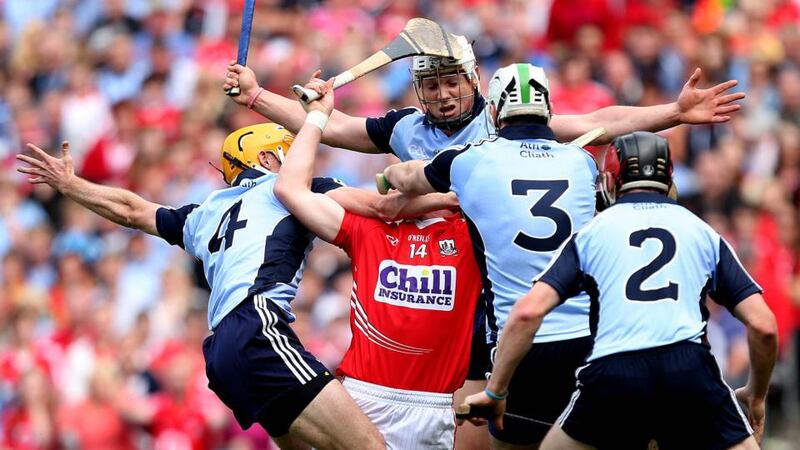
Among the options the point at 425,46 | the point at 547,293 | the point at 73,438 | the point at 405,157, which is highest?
the point at 425,46

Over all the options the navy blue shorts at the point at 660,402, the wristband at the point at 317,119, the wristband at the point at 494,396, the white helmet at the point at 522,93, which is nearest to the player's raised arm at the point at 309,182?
the wristband at the point at 317,119

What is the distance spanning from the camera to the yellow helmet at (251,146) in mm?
9641

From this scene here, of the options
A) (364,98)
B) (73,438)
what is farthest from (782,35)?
(73,438)

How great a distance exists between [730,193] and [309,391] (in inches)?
270

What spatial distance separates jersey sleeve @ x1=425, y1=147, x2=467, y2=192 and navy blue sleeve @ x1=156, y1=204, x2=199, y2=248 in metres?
1.75

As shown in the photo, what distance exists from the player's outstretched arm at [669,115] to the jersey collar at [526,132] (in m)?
0.88

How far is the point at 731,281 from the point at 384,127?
106 inches

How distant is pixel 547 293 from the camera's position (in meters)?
7.63

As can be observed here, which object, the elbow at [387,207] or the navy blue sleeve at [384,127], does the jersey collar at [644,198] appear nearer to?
the elbow at [387,207]

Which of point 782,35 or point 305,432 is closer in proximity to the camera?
point 305,432

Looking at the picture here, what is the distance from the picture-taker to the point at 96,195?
9914 mm

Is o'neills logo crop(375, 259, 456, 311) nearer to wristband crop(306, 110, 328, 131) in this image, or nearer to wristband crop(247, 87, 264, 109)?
wristband crop(306, 110, 328, 131)

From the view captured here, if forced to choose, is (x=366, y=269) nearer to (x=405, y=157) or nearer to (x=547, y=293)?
(x=405, y=157)

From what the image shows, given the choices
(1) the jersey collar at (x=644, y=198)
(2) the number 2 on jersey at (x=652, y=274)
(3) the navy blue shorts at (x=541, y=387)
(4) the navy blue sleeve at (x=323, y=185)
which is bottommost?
(3) the navy blue shorts at (x=541, y=387)
